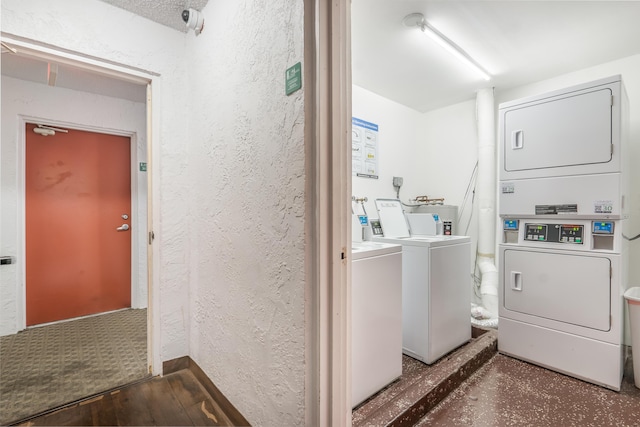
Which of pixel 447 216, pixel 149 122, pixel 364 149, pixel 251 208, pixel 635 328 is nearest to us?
pixel 251 208

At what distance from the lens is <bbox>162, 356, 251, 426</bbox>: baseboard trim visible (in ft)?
4.98

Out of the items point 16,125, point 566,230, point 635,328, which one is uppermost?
point 16,125

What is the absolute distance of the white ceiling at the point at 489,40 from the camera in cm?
192

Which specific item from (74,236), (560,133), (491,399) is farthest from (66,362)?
(560,133)

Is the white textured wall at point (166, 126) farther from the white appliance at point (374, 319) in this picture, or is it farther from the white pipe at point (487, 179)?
the white pipe at point (487, 179)

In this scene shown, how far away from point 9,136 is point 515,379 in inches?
183

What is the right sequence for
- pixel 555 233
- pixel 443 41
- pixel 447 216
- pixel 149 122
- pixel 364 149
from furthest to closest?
pixel 447 216
pixel 364 149
pixel 443 41
pixel 555 233
pixel 149 122

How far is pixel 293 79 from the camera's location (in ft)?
3.77

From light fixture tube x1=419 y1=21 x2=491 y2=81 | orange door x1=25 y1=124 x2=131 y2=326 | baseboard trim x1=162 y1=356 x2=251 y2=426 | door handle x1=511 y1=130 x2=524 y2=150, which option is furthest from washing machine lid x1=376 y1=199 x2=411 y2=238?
orange door x1=25 y1=124 x2=131 y2=326

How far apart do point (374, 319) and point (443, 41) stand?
2138 millimetres

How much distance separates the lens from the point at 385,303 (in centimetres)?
181

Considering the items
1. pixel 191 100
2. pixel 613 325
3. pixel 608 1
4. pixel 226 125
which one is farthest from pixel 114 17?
pixel 613 325

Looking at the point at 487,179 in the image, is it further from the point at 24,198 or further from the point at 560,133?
the point at 24,198

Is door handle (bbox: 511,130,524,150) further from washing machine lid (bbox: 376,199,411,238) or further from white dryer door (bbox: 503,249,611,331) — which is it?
washing machine lid (bbox: 376,199,411,238)
